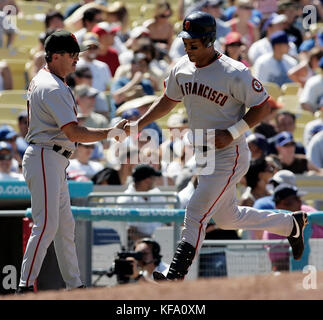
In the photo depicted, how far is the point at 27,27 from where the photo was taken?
14.7 metres

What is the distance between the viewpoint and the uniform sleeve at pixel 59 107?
20.9 ft

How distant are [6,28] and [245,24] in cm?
357

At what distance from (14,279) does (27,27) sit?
7827 mm

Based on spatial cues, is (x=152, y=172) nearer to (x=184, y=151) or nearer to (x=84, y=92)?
(x=184, y=151)

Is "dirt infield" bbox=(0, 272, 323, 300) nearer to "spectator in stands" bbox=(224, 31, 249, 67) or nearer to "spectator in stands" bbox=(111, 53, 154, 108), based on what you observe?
"spectator in stands" bbox=(111, 53, 154, 108)

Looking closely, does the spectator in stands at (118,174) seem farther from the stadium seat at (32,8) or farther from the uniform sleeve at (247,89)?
the stadium seat at (32,8)

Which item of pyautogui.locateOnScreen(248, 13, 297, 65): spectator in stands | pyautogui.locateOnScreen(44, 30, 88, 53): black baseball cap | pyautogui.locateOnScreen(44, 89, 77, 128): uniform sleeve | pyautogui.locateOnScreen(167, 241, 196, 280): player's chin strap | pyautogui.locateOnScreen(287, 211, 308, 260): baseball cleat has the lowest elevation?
pyautogui.locateOnScreen(167, 241, 196, 280): player's chin strap

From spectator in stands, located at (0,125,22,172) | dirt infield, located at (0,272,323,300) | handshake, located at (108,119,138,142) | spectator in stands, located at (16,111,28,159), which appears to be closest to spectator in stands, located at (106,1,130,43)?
spectator in stands, located at (16,111,28,159)

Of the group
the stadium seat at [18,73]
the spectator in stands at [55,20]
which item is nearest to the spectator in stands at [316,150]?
the spectator in stands at [55,20]

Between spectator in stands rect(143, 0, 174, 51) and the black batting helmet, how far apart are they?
7850 mm

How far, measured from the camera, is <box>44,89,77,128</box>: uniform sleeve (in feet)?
20.9

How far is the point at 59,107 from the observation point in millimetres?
6406

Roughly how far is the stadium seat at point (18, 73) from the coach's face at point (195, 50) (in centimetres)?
697
